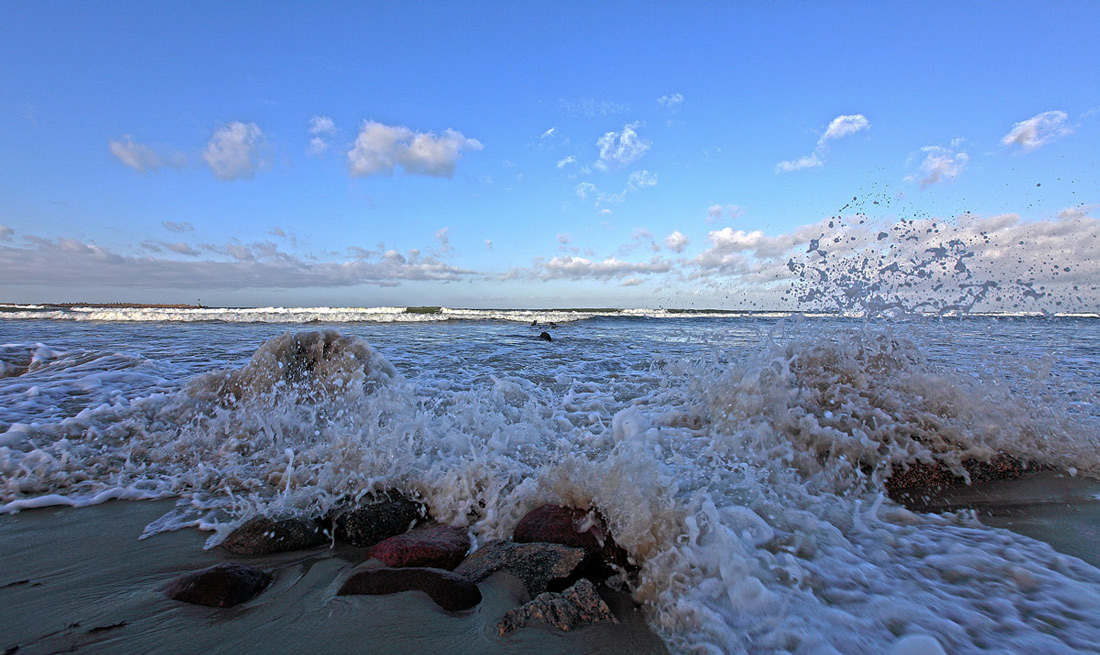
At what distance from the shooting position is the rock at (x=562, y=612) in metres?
1.76

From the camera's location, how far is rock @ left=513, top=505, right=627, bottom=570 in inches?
90.1

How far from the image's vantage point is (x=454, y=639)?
67.4 inches

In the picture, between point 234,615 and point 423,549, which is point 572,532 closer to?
point 423,549

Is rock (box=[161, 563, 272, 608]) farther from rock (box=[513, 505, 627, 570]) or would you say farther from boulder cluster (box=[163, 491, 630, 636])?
rock (box=[513, 505, 627, 570])

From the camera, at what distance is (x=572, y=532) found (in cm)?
243

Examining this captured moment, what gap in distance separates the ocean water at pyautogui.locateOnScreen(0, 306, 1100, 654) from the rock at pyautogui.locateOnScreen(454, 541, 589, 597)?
0.32 m

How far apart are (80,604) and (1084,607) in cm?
393

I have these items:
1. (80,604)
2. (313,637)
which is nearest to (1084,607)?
(313,637)

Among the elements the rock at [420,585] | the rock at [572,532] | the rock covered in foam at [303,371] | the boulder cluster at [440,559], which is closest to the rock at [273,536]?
the boulder cluster at [440,559]

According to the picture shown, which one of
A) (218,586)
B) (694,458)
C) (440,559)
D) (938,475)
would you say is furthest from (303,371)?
(938,475)

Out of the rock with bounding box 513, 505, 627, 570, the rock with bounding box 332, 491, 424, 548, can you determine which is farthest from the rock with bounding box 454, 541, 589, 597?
the rock with bounding box 332, 491, 424, 548

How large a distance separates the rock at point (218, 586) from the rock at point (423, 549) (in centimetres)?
52

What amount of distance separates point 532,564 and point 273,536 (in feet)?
4.66

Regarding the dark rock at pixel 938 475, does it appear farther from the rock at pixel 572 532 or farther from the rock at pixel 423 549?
the rock at pixel 423 549
